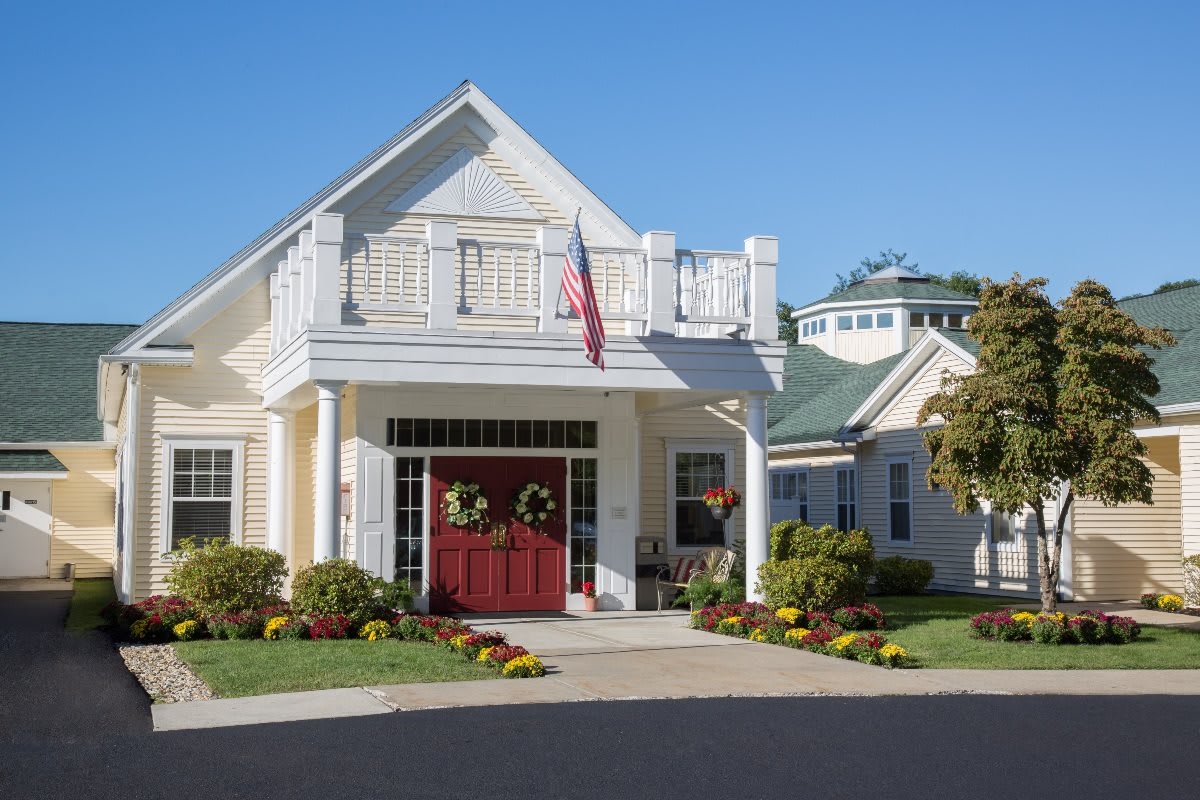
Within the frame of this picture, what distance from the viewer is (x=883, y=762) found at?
8.28 meters

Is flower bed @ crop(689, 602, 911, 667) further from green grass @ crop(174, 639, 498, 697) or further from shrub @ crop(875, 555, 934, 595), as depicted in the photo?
shrub @ crop(875, 555, 934, 595)

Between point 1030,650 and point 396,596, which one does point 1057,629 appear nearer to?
point 1030,650

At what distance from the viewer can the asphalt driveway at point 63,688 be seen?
9328 mm

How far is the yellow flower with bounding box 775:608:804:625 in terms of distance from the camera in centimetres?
1512

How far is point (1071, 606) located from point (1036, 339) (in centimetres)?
586

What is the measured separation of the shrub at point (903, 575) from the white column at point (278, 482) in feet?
34.9

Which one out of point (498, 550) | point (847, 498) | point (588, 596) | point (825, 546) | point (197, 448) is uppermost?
point (197, 448)

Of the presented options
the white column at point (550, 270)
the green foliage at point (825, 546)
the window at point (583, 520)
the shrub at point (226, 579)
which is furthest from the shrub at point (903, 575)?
the shrub at point (226, 579)

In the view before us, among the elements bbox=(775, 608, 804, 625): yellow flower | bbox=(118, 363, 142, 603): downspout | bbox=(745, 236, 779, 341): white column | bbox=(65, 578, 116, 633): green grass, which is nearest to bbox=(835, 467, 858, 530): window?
bbox=(745, 236, 779, 341): white column

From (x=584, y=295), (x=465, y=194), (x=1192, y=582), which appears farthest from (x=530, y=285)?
(x=1192, y=582)

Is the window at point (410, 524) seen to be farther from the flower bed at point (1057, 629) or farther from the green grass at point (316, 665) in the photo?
the flower bed at point (1057, 629)

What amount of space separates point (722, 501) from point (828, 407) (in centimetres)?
987

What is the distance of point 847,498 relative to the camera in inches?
1033

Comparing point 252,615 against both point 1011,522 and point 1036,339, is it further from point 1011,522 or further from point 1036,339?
point 1011,522
